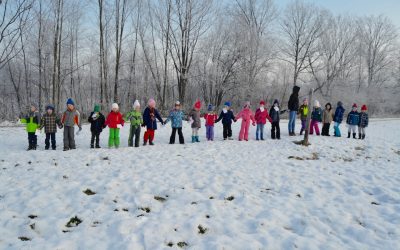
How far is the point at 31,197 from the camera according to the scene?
18.2ft

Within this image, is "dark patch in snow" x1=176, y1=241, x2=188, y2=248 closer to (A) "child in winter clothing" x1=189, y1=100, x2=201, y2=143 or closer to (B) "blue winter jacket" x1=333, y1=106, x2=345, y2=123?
(A) "child in winter clothing" x1=189, y1=100, x2=201, y2=143

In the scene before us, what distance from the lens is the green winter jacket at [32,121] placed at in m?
10.1

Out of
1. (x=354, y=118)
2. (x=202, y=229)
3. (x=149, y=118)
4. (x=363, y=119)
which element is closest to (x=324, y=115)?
(x=354, y=118)

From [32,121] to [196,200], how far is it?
765 cm

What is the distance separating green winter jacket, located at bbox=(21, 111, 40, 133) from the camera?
399 inches

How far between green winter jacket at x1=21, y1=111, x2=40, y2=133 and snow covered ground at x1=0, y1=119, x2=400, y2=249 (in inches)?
59.7

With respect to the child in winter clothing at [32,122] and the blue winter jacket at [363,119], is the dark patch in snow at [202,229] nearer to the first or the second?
the child in winter clothing at [32,122]

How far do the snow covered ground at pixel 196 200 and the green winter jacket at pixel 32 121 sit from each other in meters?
1.52

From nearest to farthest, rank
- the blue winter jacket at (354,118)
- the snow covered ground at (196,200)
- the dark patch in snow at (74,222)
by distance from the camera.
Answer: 1. the snow covered ground at (196,200)
2. the dark patch in snow at (74,222)
3. the blue winter jacket at (354,118)

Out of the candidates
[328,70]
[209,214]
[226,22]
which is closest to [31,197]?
[209,214]

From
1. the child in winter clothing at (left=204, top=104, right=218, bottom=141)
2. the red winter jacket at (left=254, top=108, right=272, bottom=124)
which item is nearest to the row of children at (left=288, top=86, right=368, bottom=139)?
the red winter jacket at (left=254, top=108, right=272, bottom=124)

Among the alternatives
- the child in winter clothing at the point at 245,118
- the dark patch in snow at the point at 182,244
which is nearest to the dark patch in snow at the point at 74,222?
the dark patch in snow at the point at 182,244

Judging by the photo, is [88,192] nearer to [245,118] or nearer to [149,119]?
[149,119]

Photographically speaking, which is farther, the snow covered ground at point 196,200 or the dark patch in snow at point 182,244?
the snow covered ground at point 196,200
